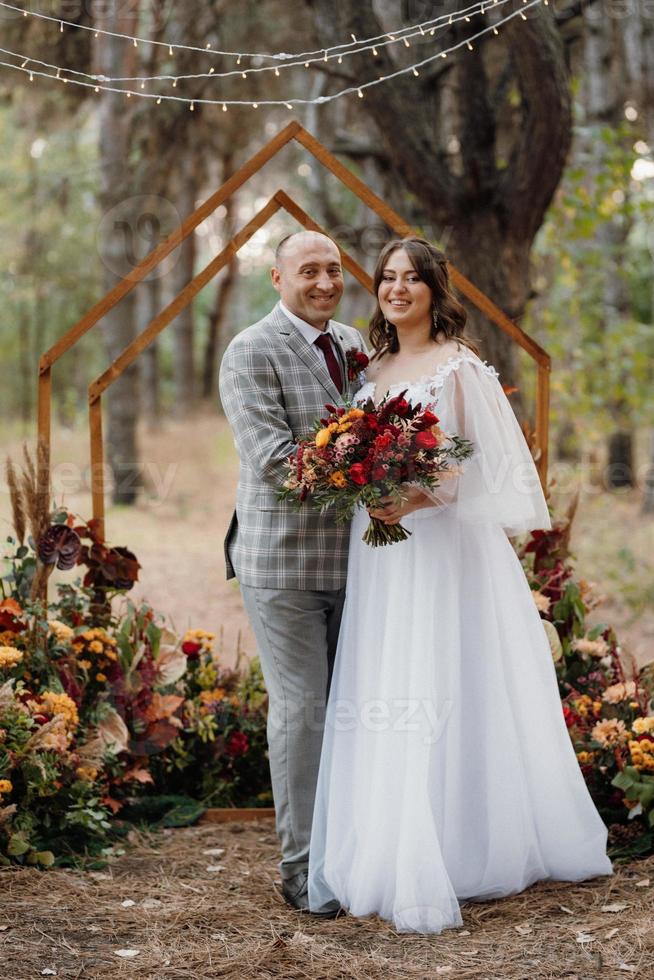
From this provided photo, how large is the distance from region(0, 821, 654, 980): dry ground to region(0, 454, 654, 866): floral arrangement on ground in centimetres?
24

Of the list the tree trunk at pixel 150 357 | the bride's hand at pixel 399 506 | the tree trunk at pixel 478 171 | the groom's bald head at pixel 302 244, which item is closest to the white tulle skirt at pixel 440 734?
the bride's hand at pixel 399 506

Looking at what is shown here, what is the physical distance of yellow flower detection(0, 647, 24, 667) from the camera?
387 centimetres

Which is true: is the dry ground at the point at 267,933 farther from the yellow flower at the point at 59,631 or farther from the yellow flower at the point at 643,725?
the yellow flower at the point at 59,631

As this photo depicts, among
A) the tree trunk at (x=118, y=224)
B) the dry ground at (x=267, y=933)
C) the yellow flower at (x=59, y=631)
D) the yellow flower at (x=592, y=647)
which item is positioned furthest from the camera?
the tree trunk at (x=118, y=224)

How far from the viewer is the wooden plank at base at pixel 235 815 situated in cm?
435

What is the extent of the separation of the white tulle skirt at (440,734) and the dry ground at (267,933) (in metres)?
0.12

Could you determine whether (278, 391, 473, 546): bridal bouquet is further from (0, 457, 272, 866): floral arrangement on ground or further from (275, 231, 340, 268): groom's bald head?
(0, 457, 272, 866): floral arrangement on ground

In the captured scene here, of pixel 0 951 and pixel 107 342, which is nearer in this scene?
pixel 0 951

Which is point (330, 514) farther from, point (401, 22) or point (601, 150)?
point (601, 150)

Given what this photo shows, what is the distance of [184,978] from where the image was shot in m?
2.98

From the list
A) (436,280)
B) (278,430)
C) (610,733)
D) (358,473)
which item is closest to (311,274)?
(436,280)

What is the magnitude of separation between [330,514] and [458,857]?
3.63 ft

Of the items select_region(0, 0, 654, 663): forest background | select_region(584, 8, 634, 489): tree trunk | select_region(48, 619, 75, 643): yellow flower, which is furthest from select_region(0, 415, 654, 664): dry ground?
select_region(48, 619, 75, 643): yellow flower

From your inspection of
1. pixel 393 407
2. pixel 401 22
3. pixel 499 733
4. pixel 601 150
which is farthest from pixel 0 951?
pixel 601 150
